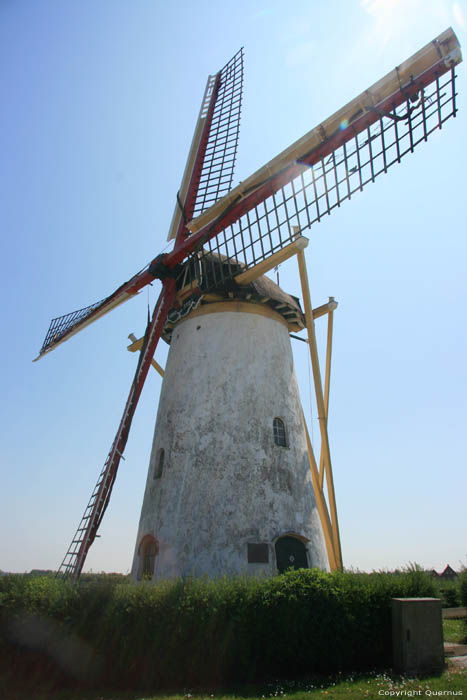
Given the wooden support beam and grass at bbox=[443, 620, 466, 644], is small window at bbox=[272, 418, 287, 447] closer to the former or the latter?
the wooden support beam

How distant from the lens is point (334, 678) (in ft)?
22.4

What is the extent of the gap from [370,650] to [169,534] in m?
5.12

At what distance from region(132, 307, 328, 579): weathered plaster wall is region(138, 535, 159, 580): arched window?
0.64ft

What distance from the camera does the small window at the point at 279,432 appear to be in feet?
39.9

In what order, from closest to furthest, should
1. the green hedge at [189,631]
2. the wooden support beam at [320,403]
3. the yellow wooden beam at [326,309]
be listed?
the green hedge at [189,631] → the wooden support beam at [320,403] → the yellow wooden beam at [326,309]

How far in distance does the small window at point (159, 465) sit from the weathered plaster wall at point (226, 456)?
0.11 m

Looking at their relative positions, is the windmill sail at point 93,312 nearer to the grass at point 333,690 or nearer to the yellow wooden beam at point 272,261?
the yellow wooden beam at point 272,261

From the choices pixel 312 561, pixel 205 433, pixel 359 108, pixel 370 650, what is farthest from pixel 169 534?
pixel 359 108

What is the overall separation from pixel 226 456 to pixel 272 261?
5.02 meters

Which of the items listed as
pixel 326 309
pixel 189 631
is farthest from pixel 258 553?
pixel 326 309

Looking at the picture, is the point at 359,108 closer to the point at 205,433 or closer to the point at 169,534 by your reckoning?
the point at 205,433

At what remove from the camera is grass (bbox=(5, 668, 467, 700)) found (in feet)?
19.1

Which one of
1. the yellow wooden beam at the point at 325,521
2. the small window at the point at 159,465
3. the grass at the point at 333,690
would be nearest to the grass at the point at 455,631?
the yellow wooden beam at the point at 325,521

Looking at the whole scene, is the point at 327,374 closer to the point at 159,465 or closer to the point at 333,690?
the point at 159,465
